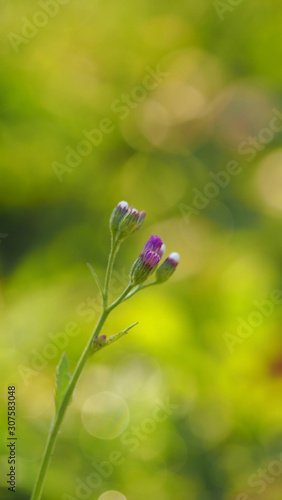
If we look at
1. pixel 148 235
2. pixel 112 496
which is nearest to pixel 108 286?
pixel 112 496

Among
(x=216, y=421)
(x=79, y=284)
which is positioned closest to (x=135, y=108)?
(x=79, y=284)

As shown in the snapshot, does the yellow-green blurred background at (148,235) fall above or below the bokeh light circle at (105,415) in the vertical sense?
above

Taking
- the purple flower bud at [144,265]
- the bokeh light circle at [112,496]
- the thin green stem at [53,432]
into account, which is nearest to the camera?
the thin green stem at [53,432]

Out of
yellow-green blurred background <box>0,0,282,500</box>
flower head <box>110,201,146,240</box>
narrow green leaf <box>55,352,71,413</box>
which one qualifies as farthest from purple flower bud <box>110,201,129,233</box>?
yellow-green blurred background <box>0,0,282,500</box>

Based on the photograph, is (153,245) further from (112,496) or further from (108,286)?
(112,496)

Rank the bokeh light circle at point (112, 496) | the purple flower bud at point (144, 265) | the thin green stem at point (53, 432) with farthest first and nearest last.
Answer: the bokeh light circle at point (112, 496), the purple flower bud at point (144, 265), the thin green stem at point (53, 432)

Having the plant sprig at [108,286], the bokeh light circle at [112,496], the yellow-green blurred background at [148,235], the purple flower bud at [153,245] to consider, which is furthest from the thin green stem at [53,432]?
the bokeh light circle at [112,496]

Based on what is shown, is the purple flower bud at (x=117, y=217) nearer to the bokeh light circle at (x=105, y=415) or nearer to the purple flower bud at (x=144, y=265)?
the purple flower bud at (x=144, y=265)
